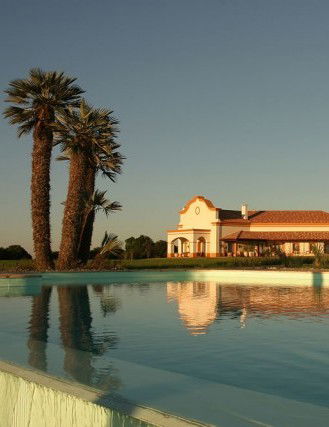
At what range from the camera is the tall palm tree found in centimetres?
2544

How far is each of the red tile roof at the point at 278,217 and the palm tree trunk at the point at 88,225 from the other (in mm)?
25681

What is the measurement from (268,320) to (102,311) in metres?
4.03

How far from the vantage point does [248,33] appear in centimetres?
2380

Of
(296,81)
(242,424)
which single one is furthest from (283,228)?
(242,424)

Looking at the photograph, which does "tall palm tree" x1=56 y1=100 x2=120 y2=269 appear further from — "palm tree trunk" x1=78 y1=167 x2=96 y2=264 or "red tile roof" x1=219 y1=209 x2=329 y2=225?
"red tile roof" x1=219 y1=209 x2=329 y2=225

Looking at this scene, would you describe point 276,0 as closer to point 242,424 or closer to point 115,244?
point 115,244

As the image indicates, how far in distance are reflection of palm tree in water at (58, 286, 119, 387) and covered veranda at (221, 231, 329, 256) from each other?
31346 mm

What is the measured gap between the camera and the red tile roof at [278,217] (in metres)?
51.5

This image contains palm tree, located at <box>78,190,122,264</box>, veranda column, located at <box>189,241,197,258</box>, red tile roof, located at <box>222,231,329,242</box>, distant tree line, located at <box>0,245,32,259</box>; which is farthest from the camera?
veranda column, located at <box>189,241,197,258</box>

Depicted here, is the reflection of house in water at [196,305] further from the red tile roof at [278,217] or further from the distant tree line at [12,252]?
the red tile roof at [278,217]

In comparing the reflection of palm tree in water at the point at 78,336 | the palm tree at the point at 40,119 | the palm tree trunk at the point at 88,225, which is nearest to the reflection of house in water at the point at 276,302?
the reflection of palm tree in water at the point at 78,336

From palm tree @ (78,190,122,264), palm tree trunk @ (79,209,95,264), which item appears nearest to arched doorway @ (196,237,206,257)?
palm tree trunk @ (79,209,95,264)

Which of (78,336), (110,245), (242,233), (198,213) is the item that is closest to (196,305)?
(78,336)

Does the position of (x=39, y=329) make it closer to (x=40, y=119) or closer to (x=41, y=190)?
(x=41, y=190)
